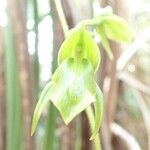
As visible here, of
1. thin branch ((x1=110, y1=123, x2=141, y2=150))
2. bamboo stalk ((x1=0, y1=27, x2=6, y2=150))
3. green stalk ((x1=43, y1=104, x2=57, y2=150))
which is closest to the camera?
green stalk ((x1=43, y1=104, x2=57, y2=150))

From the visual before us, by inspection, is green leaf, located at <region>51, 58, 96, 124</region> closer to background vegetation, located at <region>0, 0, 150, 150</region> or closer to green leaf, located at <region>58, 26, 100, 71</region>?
green leaf, located at <region>58, 26, 100, 71</region>

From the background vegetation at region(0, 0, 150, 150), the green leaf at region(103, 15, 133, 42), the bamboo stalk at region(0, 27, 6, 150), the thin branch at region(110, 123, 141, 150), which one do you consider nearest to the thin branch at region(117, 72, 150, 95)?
the background vegetation at region(0, 0, 150, 150)

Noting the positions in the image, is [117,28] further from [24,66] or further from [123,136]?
[123,136]

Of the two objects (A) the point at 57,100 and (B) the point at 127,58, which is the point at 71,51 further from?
(B) the point at 127,58

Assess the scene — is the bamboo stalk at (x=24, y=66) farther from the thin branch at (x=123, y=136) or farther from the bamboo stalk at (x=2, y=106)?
the thin branch at (x=123, y=136)

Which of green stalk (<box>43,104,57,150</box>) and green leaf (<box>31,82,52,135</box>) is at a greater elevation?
green leaf (<box>31,82,52,135</box>)

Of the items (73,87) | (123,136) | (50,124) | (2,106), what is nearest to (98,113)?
(73,87)

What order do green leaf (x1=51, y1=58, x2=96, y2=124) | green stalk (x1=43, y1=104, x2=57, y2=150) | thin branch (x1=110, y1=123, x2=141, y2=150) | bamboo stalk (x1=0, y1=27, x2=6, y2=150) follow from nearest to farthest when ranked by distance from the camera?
green leaf (x1=51, y1=58, x2=96, y2=124) → green stalk (x1=43, y1=104, x2=57, y2=150) → bamboo stalk (x1=0, y1=27, x2=6, y2=150) → thin branch (x1=110, y1=123, x2=141, y2=150)

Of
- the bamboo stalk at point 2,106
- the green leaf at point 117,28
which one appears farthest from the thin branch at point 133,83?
the green leaf at point 117,28
